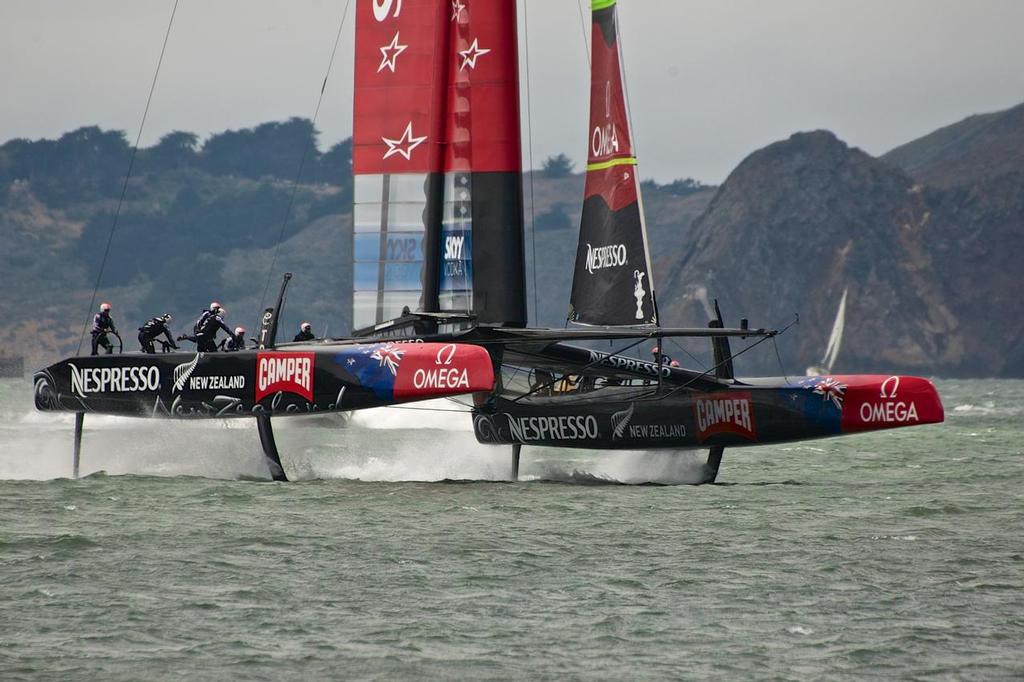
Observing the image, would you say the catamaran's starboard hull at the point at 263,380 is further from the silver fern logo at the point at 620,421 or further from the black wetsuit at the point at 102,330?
the silver fern logo at the point at 620,421

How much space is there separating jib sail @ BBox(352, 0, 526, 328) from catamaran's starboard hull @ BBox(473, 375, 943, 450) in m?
1.10

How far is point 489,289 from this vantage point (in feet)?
50.4

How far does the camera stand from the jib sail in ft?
50.5

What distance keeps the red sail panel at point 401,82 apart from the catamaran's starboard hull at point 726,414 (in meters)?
2.61

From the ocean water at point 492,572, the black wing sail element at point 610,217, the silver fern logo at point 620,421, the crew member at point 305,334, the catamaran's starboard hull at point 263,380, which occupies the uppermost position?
the black wing sail element at point 610,217

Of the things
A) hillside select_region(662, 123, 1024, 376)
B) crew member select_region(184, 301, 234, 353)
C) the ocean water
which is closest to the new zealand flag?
the ocean water

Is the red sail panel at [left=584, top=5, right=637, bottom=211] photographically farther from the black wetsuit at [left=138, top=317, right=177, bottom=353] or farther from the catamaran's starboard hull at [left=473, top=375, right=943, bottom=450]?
the black wetsuit at [left=138, top=317, right=177, bottom=353]

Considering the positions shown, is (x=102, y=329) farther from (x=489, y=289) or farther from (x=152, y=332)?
(x=489, y=289)

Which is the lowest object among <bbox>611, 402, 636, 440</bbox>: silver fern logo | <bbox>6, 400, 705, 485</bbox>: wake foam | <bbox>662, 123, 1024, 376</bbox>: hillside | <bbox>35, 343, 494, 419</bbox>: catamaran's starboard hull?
<bbox>6, 400, 705, 485</bbox>: wake foam

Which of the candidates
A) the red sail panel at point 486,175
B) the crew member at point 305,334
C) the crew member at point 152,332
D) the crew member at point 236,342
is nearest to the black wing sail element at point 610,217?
the red sail panel at point 486,175

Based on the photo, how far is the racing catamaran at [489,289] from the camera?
14617mm

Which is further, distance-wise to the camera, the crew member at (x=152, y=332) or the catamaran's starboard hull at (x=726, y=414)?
the crew member at (x=152, y=332)

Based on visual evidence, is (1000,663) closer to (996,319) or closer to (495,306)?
(495,306)

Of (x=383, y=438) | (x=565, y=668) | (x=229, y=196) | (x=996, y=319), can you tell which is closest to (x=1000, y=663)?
(x=565, y=668)
